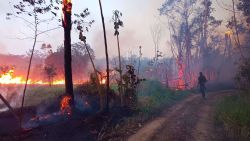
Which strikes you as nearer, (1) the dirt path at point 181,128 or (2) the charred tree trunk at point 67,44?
(1) the dirt path at point 181,128

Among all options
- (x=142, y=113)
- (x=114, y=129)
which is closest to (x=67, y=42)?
(x=114, y=129)

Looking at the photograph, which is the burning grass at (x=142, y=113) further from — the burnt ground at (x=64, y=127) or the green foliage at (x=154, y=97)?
the burnt ground at (x=64, y=127)

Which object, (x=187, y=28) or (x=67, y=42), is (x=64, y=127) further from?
(x=187, y=28)

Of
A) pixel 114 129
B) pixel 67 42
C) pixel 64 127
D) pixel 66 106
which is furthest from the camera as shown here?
pixel 67 42

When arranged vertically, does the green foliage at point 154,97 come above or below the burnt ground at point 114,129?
above

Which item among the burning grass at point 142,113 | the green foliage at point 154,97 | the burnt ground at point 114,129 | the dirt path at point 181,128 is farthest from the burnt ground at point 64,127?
the green foliage at point 154,97

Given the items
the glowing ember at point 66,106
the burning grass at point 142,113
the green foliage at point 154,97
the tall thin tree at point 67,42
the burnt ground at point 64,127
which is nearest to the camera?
the burnt ground at point 64,127

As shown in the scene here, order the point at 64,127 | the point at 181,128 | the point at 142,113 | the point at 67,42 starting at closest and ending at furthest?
the point at 64,127, the point at 181,128, the point at 67,42, the point at 142,113

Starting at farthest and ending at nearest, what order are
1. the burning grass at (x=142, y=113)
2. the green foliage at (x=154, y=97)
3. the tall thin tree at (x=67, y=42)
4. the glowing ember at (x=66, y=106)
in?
the green foliage at (x=154, y=97), the tall thin tree at (x=67, y=42), the glowing ember at (x=66, y=106), the burning grass at (x=142, y=113)

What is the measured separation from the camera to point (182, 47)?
57.9 m

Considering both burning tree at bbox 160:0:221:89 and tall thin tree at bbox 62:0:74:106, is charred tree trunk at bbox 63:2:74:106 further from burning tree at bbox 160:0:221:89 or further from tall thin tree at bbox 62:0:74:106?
burning tree at bbox 160:0:221:89

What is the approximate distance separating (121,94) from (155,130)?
6.16 metres

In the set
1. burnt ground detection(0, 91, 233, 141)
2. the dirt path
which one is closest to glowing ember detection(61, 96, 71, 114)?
burnt ground detection(0, 91, 233, 141)

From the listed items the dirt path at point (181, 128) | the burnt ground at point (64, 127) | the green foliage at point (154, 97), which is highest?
the green foliage at point (154, 97)
